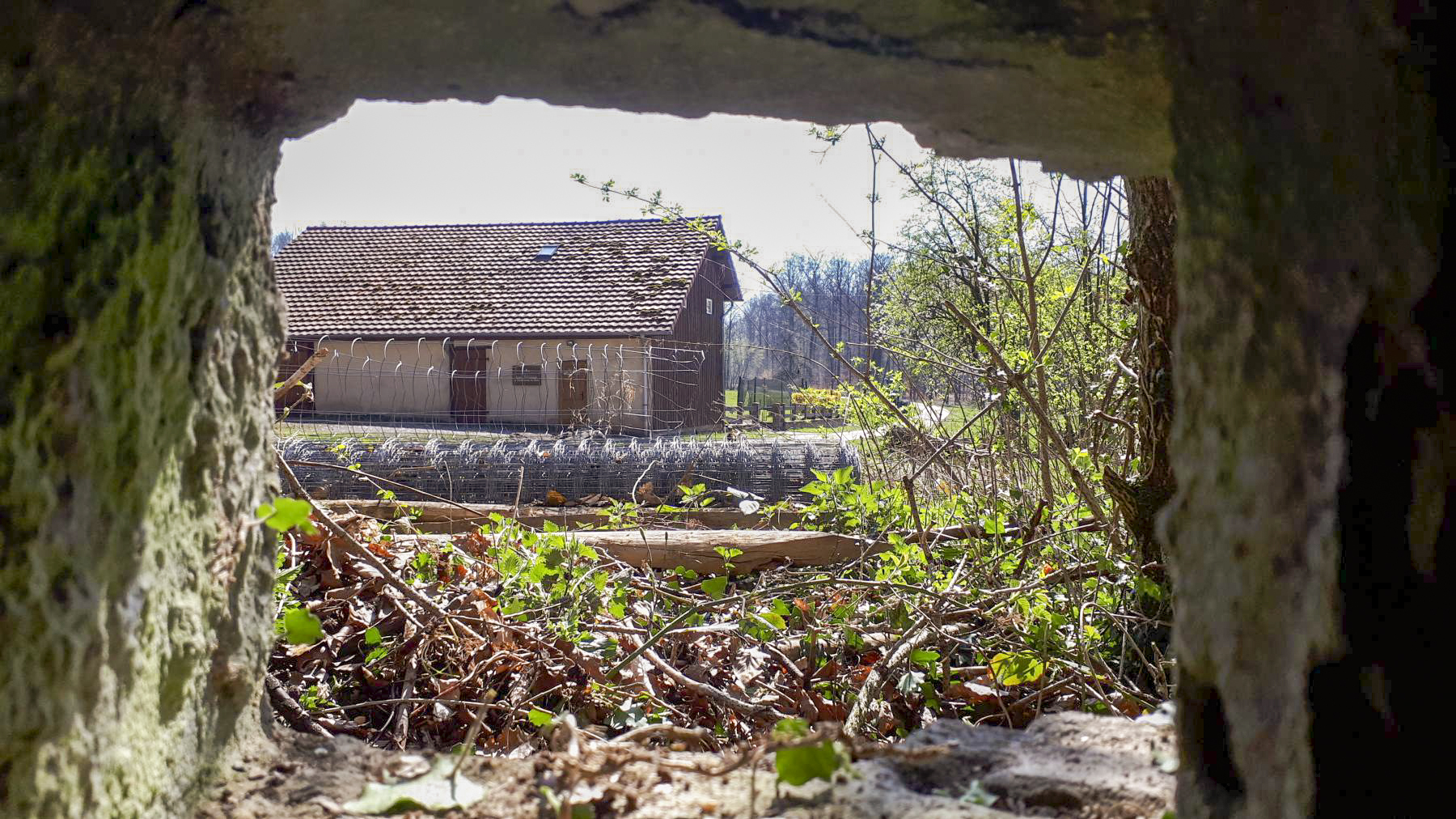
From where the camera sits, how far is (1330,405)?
0.81 metres

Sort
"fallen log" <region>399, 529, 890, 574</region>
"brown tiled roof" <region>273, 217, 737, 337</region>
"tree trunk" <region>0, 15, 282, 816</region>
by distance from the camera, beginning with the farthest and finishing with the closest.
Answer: "brown tiled roof" <region>273, 217, 737, 337</region>
"fallen log" <region>399, 529, 890, 574</region>
"tree trunk" <region>0, 15, 282, 816</region>

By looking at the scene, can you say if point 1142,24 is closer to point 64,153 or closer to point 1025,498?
point 64,153

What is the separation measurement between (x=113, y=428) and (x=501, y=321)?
1751 cm

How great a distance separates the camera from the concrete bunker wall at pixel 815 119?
80cm

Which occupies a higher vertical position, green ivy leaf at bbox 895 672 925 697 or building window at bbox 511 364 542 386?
building window at bbox 511 364 542 386

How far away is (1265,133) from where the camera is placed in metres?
0.88

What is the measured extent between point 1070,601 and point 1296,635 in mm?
1913

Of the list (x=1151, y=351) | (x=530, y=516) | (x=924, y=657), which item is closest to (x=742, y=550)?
(x=530, y=516)

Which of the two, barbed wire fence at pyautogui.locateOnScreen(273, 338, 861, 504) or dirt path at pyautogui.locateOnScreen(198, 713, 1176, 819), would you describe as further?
barbed wire fence at pyautogui.locateOnScreen(273, 338, 861, 504)

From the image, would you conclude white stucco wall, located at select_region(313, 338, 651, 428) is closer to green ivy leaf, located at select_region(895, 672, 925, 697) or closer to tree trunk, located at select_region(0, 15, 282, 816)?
green ivy leaf, located at select_region(895, 672, 925, 697)

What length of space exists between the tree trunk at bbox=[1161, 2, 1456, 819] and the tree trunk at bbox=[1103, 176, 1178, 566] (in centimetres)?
162

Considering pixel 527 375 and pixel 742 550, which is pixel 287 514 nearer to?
pixel 742 550

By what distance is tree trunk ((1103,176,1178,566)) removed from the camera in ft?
8.07

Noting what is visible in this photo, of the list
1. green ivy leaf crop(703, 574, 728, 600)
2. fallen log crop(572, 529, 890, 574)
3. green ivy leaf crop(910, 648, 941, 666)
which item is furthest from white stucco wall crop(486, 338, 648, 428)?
green ivy leaf crop(910, 648, 941, 666)
